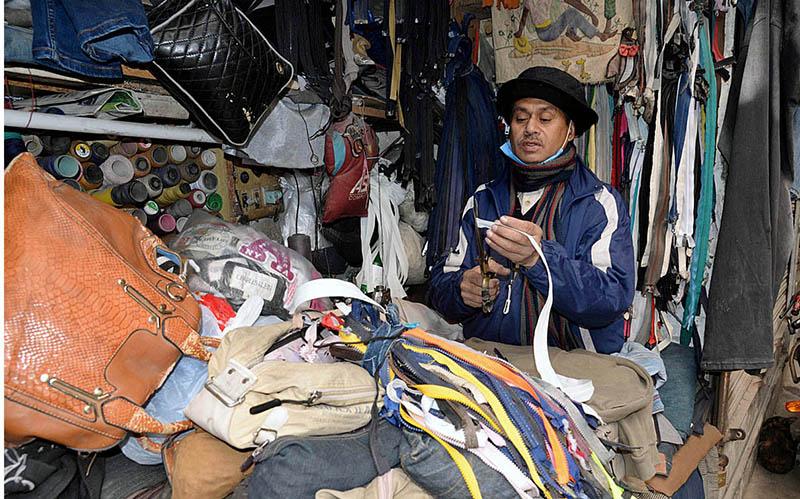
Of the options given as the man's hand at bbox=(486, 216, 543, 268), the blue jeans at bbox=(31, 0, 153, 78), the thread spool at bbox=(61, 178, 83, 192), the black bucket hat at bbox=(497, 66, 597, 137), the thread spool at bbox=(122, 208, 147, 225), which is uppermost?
the blue jeans at bbox=(31, 0, 153, 78)

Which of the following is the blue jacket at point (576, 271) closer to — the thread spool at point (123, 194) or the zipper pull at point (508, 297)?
the zipper pull at point (508, 297)

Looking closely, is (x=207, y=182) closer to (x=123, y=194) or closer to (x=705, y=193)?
(x=123, y=194)

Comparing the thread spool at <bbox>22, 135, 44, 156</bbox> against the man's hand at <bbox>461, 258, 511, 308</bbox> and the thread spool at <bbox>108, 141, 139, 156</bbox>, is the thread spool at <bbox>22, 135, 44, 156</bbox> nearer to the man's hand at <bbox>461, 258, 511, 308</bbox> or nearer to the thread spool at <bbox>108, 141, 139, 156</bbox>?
the thread spool at <bbox>108, 141, 139, 156</bbox>

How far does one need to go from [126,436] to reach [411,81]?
180cm

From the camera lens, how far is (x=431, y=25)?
83.9 inches

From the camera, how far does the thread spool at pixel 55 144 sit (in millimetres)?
1251

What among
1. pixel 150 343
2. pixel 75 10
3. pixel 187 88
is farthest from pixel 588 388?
pixel 75 10

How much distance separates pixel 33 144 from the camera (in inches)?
47.6

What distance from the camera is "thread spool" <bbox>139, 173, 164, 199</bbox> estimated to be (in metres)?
1.45

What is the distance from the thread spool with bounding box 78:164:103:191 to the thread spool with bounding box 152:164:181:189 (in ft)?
0.57

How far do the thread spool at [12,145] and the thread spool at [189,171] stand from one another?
1.53ft

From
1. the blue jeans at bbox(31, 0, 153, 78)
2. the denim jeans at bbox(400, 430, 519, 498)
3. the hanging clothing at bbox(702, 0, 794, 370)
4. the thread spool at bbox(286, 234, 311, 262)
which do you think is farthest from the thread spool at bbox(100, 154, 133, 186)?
the hanging clothing at bbox(702, 0, 794, 370)

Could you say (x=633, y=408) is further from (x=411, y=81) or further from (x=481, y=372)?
(x=411, y=81)

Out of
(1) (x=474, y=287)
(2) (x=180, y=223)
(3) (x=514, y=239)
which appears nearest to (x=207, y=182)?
(2) (x=180, y=223)
